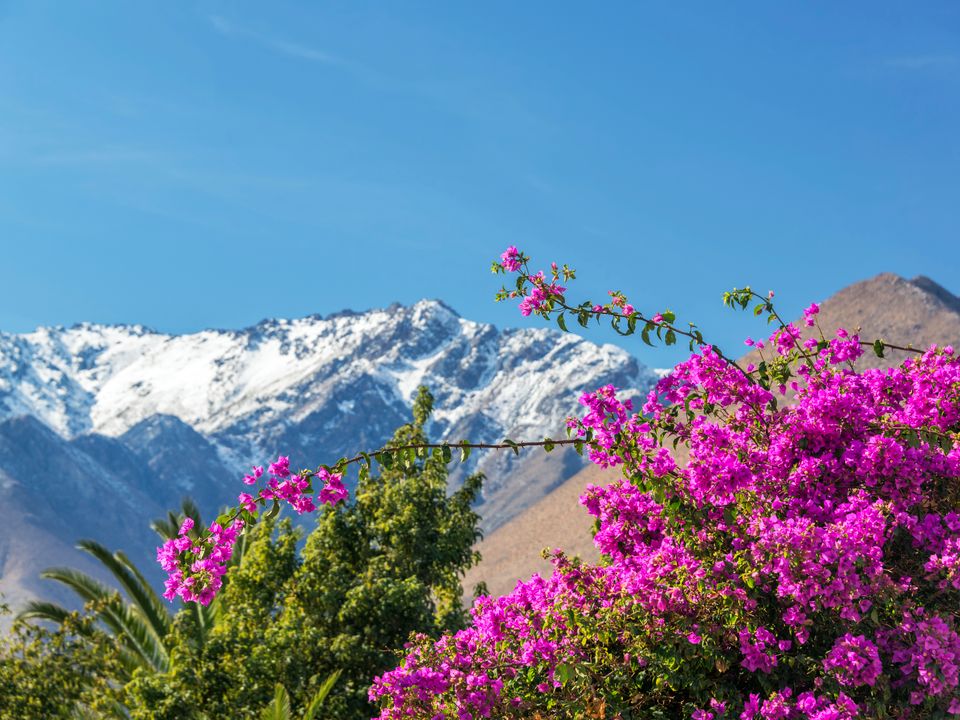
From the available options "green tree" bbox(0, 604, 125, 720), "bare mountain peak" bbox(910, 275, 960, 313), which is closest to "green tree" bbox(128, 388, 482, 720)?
"green tree" bbox(0, 604, 125, 720)

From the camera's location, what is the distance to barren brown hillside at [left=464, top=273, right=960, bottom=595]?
107625mm

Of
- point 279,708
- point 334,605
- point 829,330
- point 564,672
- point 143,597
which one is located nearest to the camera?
point 564,672

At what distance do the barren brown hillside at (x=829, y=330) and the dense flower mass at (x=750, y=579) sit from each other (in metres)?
87.4

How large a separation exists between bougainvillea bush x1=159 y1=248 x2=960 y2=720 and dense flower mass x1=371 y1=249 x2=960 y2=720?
13mm

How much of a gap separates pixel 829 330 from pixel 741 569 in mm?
119144

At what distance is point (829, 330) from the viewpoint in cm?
12131

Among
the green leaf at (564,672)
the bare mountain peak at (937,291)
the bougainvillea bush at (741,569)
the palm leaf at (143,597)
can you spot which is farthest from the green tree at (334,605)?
the bare mountain peak at (937,291)

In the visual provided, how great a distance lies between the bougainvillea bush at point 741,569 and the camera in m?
6.61

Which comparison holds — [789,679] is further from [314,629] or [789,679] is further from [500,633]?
[314,629]

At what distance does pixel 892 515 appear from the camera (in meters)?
7.17

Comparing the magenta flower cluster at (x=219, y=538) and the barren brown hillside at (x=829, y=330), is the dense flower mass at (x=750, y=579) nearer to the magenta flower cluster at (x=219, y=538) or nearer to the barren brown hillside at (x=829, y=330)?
the magenta flower cluster at (x=219, y=538)

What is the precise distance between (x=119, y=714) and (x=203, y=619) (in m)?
2.19

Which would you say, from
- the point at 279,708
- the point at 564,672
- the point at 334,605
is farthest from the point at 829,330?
the point at 564,672

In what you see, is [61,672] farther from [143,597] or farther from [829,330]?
[829,330]
